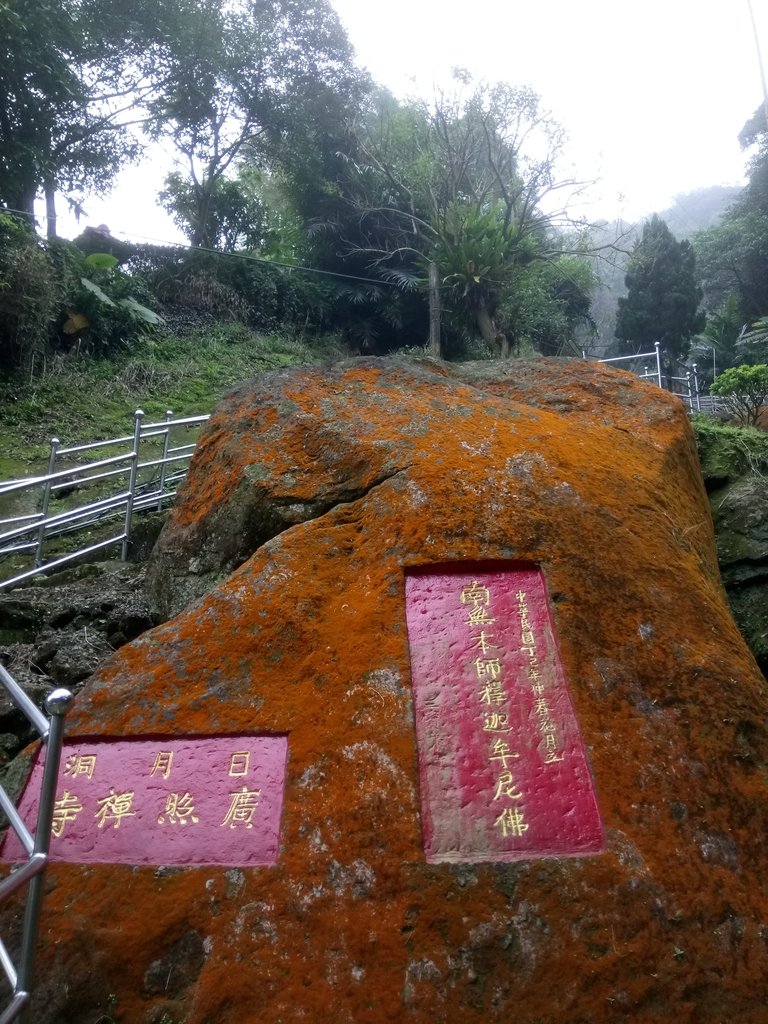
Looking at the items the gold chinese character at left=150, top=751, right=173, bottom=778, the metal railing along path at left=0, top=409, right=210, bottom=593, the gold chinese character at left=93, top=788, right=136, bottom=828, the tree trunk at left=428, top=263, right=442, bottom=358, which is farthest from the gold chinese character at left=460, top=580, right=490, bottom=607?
the tree trunk at left=428, top=263, right=442, bottom=358

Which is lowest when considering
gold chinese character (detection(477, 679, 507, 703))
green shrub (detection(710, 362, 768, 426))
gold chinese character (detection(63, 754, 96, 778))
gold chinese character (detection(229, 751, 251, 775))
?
gold chinese character (detection(63, 754, 96, 778))

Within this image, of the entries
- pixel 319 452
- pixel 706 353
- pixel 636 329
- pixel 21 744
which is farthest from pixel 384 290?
pixel 21 744

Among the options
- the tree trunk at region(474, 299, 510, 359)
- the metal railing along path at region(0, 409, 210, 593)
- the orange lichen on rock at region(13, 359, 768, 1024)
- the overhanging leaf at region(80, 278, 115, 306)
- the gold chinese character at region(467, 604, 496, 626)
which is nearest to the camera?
the orange lichen on rock at region(13, 359, 768, 1024)

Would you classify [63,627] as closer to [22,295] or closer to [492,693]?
[492,693]

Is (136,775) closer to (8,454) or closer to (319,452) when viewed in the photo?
(319,452)

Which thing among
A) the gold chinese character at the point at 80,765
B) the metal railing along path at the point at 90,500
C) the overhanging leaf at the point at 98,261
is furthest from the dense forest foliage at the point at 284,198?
the gold chinese character at the point at 80,765

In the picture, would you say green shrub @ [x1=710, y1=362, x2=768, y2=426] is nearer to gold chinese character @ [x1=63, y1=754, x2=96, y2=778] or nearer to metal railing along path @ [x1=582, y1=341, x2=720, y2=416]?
metal railing along path @ [x1=582, y1=341, x2=720, y2=416]

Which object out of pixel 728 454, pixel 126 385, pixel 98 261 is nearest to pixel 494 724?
pixel 728 454

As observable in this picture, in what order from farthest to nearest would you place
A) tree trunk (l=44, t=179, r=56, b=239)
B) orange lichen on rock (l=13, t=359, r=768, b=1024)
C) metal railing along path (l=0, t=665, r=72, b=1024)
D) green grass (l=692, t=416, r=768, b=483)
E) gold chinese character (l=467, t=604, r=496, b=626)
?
tree trunk (l=44, t=179, r=56, b=239), green grass (l=692, t=416, r=768, b=483), gold chinese character (l=467, t=604, r=496, b=626), orange lichen on rock (l=13, t=359, r=768, b=1024), metal railing along path (l=0, t=665, r=72, b=1024)

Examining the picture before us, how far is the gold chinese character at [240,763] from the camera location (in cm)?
216

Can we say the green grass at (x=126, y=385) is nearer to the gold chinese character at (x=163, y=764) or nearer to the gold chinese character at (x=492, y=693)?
the gold chinese character at (x=163, y=764)

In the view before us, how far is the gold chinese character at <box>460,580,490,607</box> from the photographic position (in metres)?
2.60

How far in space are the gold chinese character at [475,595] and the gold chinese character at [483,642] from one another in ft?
0.42

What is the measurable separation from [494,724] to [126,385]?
376 inches
